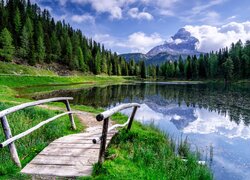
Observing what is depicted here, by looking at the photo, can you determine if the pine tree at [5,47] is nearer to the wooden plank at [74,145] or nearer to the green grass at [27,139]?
the green grass at [27,139]

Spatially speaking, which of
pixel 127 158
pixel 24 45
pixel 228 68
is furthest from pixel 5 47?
pixel 228 68

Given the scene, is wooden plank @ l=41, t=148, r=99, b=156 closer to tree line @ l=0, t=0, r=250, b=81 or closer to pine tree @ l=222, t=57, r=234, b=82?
tree line @ l=0, t=0, r=250, b=81

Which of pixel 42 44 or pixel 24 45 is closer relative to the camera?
pixel 24 45

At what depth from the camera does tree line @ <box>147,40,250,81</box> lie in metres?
108

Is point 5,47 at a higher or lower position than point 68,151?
higher

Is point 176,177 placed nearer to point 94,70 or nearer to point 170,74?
point 94,70

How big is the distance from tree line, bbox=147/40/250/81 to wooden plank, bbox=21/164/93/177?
10744 centimetres

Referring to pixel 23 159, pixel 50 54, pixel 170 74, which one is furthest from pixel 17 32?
pixel 23 159

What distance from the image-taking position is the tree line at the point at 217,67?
353 feet

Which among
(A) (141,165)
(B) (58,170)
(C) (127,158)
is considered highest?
(B) (58,170)

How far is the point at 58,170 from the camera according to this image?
7008 millimetres

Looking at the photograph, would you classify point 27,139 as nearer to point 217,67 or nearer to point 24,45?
point 24,45

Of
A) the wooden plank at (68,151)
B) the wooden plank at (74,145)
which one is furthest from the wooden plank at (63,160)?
the wooden plank at (74,145)

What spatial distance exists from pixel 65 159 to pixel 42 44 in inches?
3877
